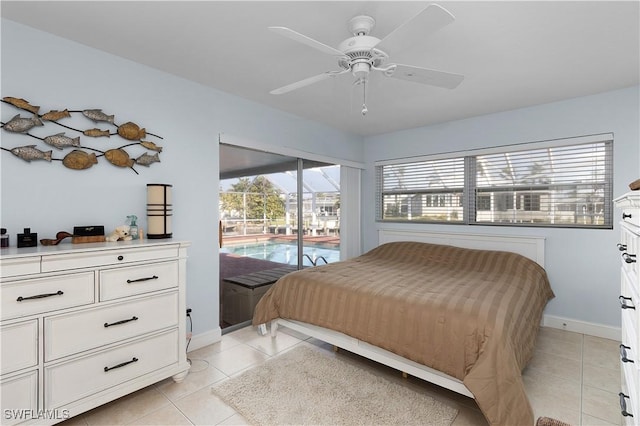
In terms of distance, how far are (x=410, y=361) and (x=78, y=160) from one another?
266 cm

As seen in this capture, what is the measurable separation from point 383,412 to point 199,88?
2.97 metres

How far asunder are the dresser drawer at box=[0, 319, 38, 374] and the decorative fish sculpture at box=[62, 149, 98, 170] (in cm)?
105

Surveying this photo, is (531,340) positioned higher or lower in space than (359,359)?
higher

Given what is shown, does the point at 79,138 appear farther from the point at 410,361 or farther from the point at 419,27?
the point at 410,361

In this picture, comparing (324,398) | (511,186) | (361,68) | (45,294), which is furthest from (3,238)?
(511,186)

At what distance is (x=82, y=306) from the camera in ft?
5.98

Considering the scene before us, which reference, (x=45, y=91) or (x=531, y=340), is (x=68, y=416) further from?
(x=531, y=340)

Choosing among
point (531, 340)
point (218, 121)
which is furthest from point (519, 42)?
point (218, 121)

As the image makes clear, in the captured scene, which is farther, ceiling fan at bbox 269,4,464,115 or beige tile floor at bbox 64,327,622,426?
beige tile floor at bbox 64,327,622,426

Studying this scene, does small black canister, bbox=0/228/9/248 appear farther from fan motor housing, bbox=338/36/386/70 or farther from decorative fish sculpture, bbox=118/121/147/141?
fan motor housing, bbox=338/36/386/70

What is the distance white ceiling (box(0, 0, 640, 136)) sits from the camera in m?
1.82

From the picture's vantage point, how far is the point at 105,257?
192 centimetres

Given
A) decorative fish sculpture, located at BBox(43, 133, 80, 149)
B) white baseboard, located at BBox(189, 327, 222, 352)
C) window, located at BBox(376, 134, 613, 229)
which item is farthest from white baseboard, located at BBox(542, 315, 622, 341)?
decorative fish sculpture, located at BBox(43, 133, 80, 149)

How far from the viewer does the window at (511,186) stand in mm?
3250
